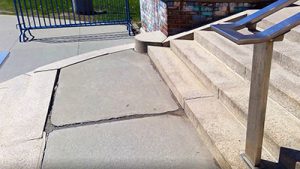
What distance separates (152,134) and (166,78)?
3.92 ft

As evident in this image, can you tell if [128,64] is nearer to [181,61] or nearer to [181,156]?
[181,61]

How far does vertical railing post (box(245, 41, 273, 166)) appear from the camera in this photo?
1.80m

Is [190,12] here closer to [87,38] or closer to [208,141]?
[208,141]

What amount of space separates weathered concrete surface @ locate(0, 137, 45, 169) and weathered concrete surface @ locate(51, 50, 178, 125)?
409 mm

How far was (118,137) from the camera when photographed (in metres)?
2.83

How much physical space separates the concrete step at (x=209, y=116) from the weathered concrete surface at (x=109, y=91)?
0.60ft

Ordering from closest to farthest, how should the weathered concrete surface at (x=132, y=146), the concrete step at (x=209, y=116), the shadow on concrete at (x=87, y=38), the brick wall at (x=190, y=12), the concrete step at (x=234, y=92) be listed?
the concrete step at (x=234, y=92) < the concrete step at (x=209, y=116) < the weathered concrete surface at (x=132, y=146) < the brick wall at (x=190, y=12) < the shadow on concrete at (x=87, y=38)

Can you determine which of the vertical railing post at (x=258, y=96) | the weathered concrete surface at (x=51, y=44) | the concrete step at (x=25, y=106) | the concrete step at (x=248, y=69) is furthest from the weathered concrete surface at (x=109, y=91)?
the vertical railing post at (x=258, y=96)

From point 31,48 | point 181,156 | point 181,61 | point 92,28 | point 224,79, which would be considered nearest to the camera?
point 181,156

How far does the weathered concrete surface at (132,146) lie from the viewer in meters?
2.46

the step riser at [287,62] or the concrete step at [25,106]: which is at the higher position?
the step riser at [287,62]

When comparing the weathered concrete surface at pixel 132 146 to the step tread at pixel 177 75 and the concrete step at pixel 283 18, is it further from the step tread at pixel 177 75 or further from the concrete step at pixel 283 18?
the concrete step at pixel 283 18

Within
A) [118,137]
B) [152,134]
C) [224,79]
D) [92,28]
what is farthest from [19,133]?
[92,28]

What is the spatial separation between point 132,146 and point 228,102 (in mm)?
1005
